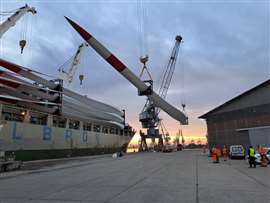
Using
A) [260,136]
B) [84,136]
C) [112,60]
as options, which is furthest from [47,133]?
[260,136]

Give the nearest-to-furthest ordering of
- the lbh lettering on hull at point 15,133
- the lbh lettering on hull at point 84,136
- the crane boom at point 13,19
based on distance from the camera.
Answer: the lbh lettering on hull at point 15,133, the crane boom at point 13,19, the lbh lettering on hull at point 84,136

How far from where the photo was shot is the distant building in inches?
1361

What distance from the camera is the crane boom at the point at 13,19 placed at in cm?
4351

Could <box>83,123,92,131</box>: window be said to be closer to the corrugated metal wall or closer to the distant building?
the distant building

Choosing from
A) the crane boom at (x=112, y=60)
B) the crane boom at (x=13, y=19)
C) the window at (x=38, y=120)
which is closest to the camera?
the crane boom at (x=112, y=60)

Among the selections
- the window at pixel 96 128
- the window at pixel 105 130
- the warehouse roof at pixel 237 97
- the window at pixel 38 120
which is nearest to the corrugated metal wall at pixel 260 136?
the warehouse roof at pixel 237 97

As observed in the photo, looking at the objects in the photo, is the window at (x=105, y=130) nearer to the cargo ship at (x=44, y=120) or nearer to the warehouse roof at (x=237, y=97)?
the cargo ship at (x=44, y=120)

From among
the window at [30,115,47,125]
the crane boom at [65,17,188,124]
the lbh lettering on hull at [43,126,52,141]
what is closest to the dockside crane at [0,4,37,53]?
the window at [30,115,47,125]

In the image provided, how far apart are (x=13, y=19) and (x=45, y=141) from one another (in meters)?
23.8

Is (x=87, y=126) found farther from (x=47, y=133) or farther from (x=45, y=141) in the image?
(x=45, y=141)

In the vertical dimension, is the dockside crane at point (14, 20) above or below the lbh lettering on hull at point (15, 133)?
above

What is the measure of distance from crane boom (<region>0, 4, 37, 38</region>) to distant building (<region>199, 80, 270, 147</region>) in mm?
40488

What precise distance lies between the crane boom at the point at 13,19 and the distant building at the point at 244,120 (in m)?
40.5

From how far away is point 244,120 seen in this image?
122ft
